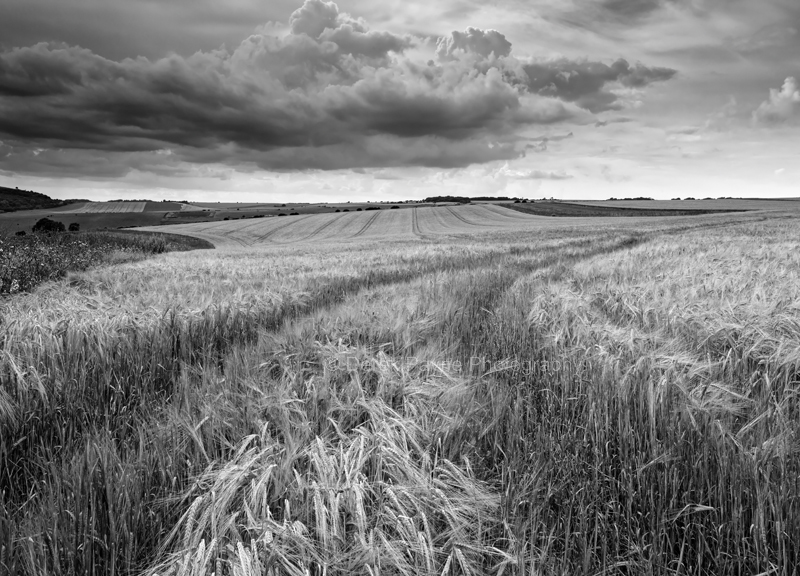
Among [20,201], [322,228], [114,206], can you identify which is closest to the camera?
[322,228]

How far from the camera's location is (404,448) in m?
1.92

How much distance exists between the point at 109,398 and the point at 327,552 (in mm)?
2336

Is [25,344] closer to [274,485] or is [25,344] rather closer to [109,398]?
[109,398]

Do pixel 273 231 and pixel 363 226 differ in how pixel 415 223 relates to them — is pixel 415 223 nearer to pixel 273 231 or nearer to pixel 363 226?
pixel 363 226

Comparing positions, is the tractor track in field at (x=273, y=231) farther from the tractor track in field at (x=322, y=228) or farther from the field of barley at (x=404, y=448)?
the field of barley at (x=404, y=448)

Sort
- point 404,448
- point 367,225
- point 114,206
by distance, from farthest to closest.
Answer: point 114,206 < point 367,225 < point 404,448

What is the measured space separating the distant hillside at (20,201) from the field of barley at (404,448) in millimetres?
144931

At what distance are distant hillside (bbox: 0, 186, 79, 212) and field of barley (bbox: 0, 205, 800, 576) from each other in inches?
5706

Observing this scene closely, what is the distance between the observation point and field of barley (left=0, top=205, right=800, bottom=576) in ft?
4.60

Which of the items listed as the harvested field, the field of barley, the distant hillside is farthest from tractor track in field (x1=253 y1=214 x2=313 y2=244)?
the distant hillside

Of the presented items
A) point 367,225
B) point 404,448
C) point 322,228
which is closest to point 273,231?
point 322,228

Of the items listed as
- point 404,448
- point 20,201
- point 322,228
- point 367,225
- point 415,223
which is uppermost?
point 20,201

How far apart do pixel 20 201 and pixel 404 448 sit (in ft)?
585

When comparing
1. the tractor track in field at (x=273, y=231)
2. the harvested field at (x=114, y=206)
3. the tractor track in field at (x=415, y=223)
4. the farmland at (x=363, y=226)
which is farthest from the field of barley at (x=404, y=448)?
the harvested field at (x=114, y=206)
